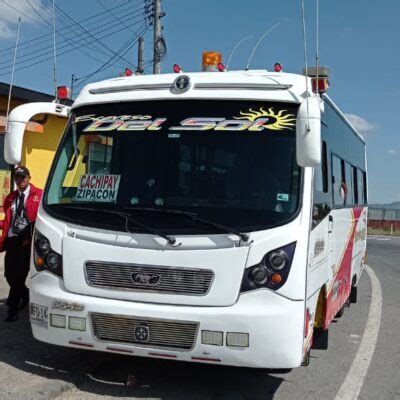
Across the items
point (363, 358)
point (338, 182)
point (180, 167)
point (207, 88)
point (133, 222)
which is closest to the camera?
point (133, 222)

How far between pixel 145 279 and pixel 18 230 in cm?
286

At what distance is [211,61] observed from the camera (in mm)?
6258

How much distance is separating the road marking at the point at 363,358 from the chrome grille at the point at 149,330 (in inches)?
61.9

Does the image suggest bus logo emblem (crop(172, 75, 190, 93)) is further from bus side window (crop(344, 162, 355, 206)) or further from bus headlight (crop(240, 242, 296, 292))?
bus side window (crop(344, 162, 355, 206))

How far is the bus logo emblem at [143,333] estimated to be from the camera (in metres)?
4.61

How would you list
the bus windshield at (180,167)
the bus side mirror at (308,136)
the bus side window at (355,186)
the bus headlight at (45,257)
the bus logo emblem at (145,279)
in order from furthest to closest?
the bus side window at (355,186) < the bus headlight at (45,257) < the bus windshield at (180,167) < the bus logo emblem at (145,279) < the bus side mirror at (308,136)

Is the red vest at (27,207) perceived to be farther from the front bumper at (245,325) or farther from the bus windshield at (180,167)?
the front bumper at (245,325)

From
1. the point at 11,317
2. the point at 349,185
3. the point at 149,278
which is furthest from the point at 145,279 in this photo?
the point at 349,185

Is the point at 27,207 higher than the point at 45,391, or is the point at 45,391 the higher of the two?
the point at 27,207

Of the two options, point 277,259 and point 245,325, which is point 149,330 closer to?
point 245,325

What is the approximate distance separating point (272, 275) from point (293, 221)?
0.46m

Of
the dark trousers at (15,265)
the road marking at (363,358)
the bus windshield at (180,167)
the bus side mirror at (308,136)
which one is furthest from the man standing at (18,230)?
the road marking at (363,358)

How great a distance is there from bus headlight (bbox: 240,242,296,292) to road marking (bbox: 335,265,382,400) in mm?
1416

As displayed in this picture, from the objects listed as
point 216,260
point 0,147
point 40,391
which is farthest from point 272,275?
point 0,147
